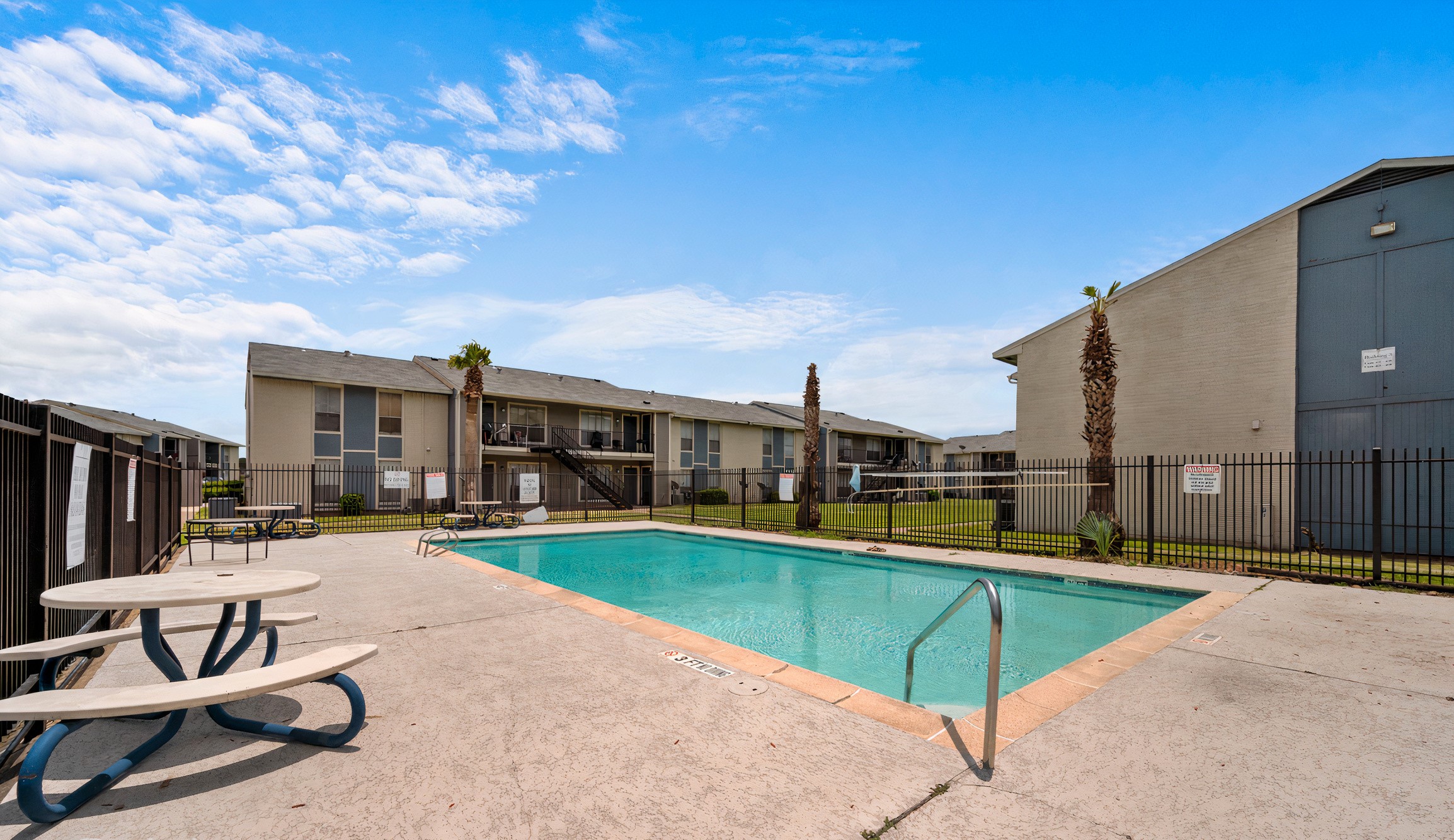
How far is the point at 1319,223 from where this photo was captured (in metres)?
13.2

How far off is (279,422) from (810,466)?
20253 millimetres

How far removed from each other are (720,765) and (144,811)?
2.59 meters

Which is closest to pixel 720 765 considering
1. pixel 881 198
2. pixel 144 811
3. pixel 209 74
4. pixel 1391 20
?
pixel 144 811

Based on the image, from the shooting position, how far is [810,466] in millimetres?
17812

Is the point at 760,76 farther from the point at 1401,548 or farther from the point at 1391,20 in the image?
the point at 1401,548

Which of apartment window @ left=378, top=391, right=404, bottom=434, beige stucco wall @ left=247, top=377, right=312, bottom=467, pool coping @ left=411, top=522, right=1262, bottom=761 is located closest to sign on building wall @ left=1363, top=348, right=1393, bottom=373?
pool coping @ left=411, top=522, right=1262, bottom=761

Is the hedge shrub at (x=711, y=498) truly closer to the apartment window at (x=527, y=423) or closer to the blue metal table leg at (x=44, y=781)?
the apartment window at (x=527, y=423)

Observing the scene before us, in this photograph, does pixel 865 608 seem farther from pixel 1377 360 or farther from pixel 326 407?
pixel 326 407

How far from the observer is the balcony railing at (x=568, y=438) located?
89.4 feet

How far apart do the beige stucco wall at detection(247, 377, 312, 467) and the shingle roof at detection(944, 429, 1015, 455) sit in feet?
147

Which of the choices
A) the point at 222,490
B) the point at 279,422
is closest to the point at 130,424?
the point at 222,490

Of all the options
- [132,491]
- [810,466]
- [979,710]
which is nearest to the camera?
[979,710]

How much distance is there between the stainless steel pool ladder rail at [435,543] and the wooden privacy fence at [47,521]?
547 cm

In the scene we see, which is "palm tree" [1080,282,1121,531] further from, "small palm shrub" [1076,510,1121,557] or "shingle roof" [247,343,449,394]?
"shingle roof" [247,343,449,394]
